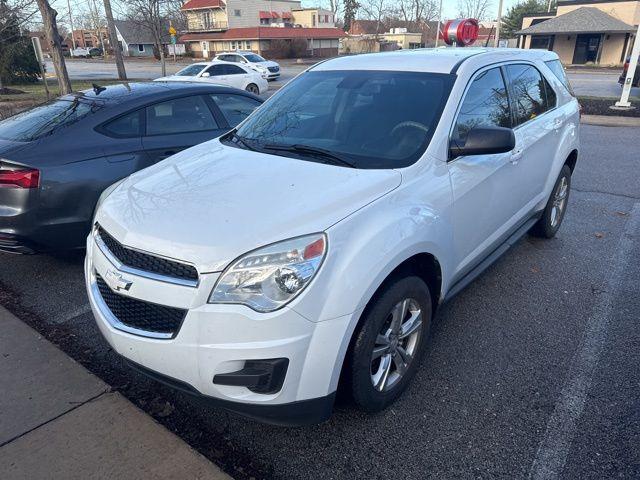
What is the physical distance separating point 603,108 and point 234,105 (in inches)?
498

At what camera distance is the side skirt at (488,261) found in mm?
3161

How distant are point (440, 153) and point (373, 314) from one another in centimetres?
109

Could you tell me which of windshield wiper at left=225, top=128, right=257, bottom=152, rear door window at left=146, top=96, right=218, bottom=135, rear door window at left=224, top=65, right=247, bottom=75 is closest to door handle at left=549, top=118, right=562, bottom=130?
windshield wiper at left=225, top=128, right=257, bottom=152

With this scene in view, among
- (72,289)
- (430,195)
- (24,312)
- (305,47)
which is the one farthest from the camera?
(305,47)

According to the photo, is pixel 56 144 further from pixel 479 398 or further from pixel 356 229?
pixel 479 398

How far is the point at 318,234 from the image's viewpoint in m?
2.14

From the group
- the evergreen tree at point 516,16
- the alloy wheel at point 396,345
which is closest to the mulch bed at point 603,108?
the alloy wheel at point 396,345

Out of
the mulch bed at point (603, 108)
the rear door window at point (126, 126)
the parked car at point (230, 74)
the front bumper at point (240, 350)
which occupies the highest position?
the rear door window at point (126, 126)

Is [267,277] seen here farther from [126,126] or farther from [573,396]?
[126,126]

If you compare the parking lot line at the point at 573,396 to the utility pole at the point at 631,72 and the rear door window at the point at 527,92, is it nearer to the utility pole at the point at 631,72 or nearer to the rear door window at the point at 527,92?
the rear door window at the point at 527,92

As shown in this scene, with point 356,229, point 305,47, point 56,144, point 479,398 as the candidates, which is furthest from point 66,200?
point 305,47

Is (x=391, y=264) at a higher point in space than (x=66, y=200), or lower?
higher

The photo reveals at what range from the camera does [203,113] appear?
202 inches

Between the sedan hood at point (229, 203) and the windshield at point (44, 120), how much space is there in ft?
5.93
